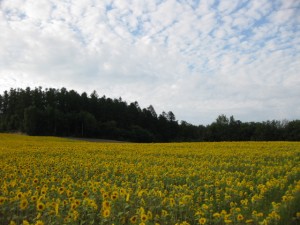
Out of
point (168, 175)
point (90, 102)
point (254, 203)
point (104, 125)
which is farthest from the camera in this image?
point (90, 102)

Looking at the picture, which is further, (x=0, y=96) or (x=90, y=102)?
(x=0, y=96)

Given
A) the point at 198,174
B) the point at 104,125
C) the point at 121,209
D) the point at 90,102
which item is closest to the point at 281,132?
the point at 104,125

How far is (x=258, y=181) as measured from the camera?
Answer: 11031mm

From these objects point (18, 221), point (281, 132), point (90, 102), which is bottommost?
point (18, 221)

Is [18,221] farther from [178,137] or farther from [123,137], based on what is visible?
[178,137]

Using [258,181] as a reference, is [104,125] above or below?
above

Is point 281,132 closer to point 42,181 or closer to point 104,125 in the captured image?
point 104,125

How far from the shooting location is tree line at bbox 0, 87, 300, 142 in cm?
7356

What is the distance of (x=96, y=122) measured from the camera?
3164 inches

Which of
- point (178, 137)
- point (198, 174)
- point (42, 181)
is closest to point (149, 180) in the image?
point (198, 174)

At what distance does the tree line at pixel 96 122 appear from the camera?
73.6 meters

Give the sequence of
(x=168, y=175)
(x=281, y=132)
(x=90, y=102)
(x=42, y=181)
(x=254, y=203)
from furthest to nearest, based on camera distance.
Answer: (x=90, y=102)
(x=281, y=132)
(x=168, y=175)
(x=42, y=181)
(x=254, y=203)

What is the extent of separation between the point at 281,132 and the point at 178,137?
33.2 metres

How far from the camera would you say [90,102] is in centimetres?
8994
